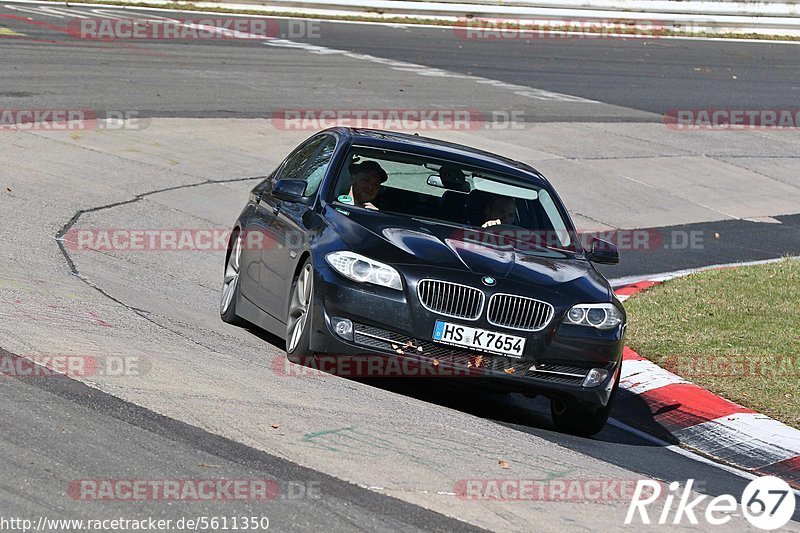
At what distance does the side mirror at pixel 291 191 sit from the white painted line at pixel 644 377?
2750mm

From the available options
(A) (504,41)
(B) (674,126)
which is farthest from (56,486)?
(A) (504,41)

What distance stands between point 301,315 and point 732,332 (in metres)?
4.27

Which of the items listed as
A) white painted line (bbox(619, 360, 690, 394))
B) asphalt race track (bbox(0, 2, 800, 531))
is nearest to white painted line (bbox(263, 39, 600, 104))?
asphalt race track (bbox(0, 2, 800, 531))

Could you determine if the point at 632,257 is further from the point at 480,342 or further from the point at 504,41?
the point at 504,41

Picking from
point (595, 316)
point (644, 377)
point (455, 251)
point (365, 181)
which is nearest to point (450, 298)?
point (455, 251)

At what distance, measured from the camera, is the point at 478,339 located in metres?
7.43

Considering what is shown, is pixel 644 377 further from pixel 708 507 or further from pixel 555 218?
pixel 708 507

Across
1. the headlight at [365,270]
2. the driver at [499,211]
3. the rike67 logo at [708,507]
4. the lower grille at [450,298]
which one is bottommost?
the rike67 logo at [708,507]

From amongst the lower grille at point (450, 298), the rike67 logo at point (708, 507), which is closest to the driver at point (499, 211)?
the lower grille at point (450, 298)

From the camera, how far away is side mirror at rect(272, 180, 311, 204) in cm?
859

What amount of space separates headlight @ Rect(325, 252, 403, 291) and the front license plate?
1.14ft

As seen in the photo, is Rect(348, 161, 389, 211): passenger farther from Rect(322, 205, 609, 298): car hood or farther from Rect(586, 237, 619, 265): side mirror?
Rect(586, 237, 619, 265): side mirror

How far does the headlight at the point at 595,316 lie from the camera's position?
301 inches

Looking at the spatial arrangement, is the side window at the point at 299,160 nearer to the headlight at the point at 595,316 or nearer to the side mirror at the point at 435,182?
the side mirror at the point at 435,182
